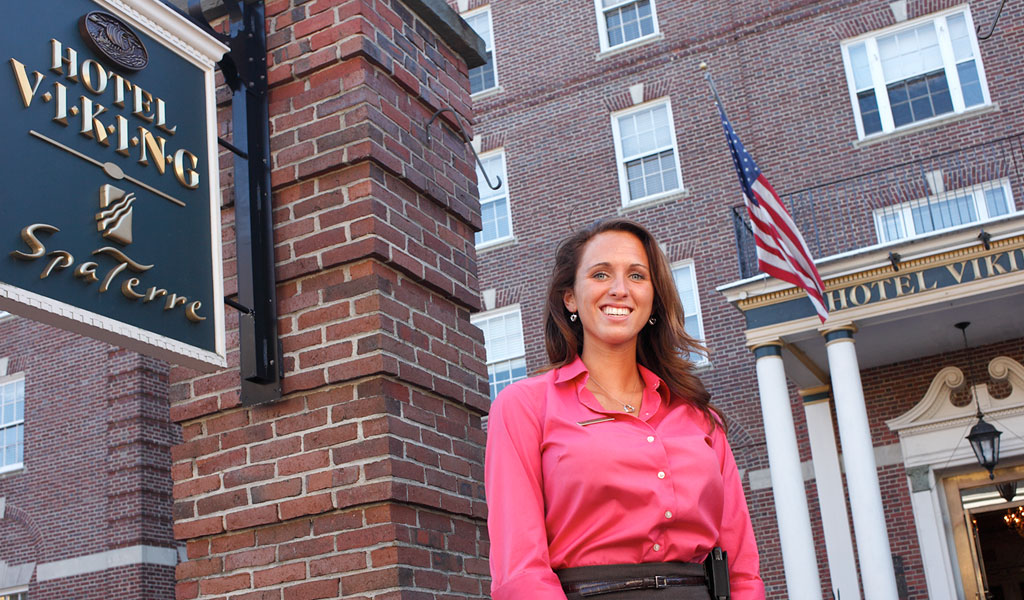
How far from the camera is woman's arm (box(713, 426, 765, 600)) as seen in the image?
241 centimetres

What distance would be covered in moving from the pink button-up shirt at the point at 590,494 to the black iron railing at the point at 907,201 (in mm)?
11800

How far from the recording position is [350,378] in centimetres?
378

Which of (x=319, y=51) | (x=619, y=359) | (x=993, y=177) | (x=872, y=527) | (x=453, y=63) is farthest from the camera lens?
(x=993, y=177)

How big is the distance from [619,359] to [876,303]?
418 inches

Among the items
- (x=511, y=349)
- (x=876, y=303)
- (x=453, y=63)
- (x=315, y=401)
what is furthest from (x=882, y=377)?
(x=315, y=401)

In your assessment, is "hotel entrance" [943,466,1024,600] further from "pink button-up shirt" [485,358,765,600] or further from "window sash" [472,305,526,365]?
"pink button-up shirt" [485,358,765,600]

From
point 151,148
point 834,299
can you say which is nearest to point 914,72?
point 834,299

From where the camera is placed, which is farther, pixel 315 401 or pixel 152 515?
pixel 152 515

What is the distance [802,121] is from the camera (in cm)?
1585

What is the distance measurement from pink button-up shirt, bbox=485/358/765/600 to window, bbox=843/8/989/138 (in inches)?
557

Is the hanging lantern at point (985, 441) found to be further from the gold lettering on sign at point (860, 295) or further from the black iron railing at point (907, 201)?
the black iron railing at point (907, 201)

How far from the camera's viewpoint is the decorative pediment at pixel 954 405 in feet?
44.7

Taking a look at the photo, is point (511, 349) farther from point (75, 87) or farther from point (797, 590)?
point (75, 87)

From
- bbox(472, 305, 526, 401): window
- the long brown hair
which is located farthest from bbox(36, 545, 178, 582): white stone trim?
the long brown hair
